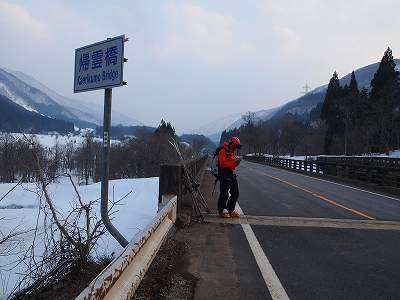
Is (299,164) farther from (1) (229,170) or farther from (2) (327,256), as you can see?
(2) (327,256)

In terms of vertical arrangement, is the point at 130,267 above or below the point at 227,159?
below

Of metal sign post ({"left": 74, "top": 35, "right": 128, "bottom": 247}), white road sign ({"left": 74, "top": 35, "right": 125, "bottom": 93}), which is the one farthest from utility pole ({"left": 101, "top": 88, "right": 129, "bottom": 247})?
white road sign ({"left": 74, "top": 35, "right": 125, "bottom": 93})

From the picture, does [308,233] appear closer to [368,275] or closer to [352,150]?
[368,275]

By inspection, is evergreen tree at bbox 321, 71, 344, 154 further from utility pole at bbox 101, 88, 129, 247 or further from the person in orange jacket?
utility pole at bbox 101, 88, 129, 247

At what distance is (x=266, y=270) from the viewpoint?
6199 millimetres

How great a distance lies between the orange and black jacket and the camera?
33.3 ft

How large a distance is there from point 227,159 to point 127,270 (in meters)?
6.09

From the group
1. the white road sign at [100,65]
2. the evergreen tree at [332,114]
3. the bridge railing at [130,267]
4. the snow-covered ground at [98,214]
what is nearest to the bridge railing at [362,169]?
→ the snow-covered ground at [98,214]

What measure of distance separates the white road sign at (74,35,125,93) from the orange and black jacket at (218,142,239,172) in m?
4.37

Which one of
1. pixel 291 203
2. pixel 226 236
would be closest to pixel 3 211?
pixel 291 203

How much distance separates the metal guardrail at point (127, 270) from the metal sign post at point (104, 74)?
2.65 feet

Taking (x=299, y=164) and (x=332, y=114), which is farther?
(x=332, y=114)

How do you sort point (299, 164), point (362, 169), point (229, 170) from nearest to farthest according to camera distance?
point (229, 170)
point (362, 169)
point (299, 164)

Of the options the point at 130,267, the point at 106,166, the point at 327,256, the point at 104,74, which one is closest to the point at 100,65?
the point at 104,74
